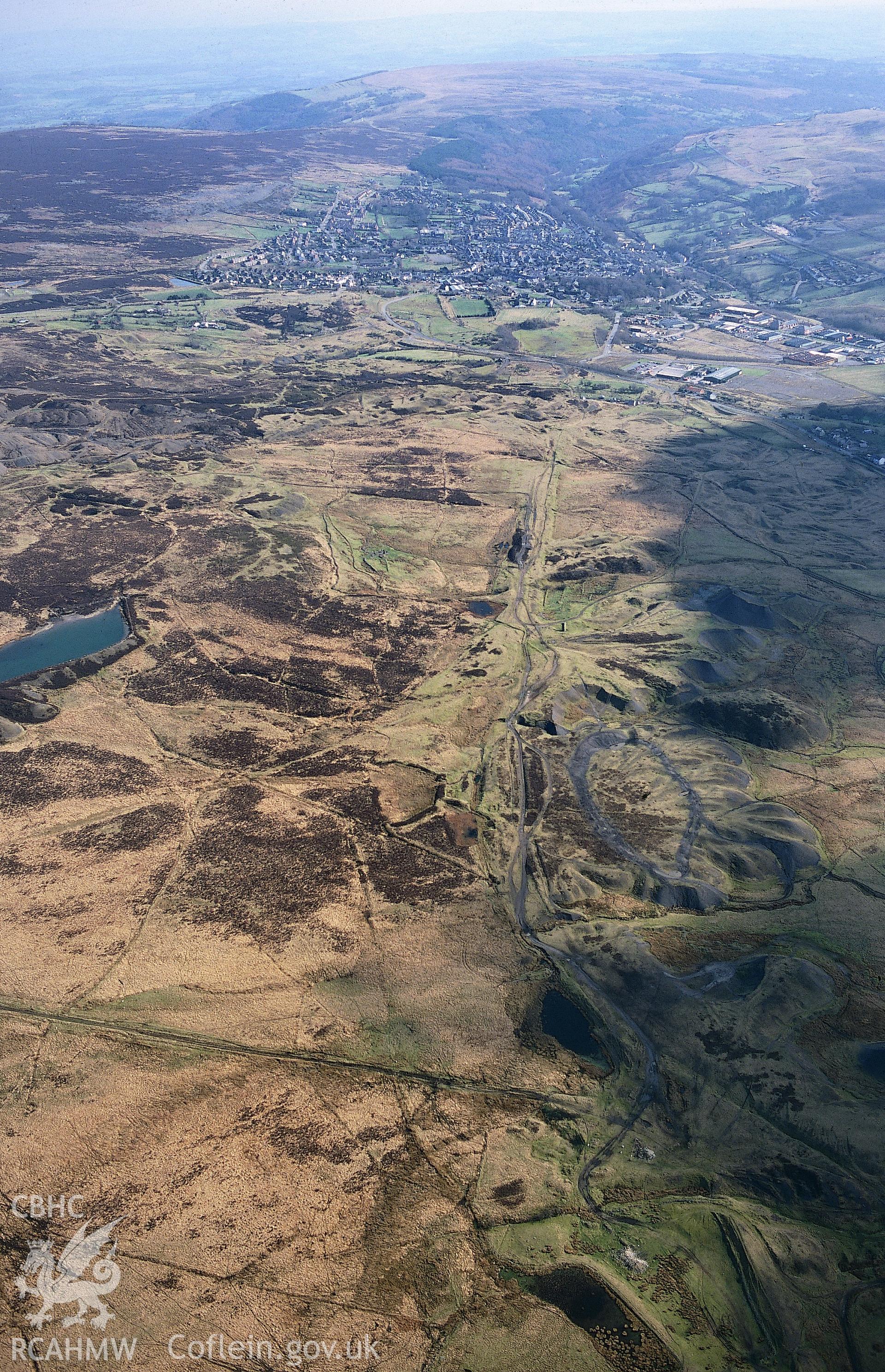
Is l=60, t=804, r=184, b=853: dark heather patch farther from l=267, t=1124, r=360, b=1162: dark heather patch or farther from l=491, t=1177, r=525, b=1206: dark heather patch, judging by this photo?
l=491, t=1177, r=525, b=1206: dark heather patch

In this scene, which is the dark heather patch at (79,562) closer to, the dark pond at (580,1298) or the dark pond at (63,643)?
the dark pond at (63,643)

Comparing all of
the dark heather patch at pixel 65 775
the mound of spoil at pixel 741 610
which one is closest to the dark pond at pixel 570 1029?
the dark heather patch at pixel 65 775

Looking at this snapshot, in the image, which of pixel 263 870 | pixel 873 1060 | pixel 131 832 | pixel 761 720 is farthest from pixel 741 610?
pixel 131 832

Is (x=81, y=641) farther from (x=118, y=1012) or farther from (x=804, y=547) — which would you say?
(x=804, y=547)

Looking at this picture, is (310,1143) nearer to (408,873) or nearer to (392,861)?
(408,873)

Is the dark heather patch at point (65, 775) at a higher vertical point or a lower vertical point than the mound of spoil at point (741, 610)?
higher

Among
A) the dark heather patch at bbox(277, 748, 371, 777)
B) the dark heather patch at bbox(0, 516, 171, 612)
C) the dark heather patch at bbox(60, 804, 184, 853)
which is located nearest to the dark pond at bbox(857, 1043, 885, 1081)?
the dark heather patch at bbox(277, 748, 371, 777)

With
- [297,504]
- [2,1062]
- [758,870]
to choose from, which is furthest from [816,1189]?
[297,504]
